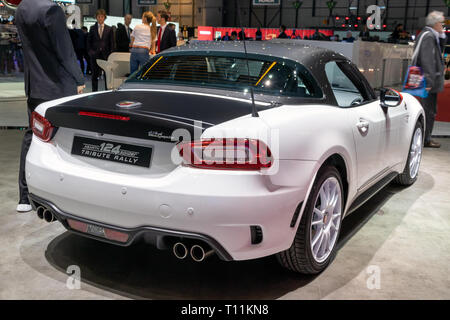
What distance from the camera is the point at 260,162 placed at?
2426 millimetres

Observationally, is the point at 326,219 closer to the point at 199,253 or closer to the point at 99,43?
the point at 199,253

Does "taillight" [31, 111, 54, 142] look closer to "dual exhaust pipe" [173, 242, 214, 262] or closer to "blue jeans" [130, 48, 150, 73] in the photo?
"dual exhaust pipe" [173, 242, 214, 262]

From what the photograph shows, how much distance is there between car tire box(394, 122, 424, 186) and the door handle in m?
1.60

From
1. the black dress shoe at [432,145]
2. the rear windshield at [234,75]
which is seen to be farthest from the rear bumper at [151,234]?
the black dress shoe at [432,145]

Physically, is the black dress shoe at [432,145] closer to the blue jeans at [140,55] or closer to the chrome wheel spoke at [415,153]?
the chrome wheel spoke at [415,153]

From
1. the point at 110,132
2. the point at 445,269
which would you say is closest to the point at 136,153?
the point at 110,132

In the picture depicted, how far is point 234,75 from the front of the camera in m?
3.35

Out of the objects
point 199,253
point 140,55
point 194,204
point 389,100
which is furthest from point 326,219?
point 140,55

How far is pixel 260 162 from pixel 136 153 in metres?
0.63

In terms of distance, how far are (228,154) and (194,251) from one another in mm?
508

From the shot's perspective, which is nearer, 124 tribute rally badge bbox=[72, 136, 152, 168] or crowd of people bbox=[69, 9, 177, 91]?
124 tribute rally badge bbox=[72, 136, 152, 168]

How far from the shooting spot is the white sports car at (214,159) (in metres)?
2.42

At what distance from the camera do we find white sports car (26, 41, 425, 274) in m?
2.42

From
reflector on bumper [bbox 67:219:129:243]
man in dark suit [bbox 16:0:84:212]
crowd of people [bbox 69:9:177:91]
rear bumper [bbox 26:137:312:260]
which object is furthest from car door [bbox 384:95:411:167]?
crowd of people [bbox 69:9:177:91]
